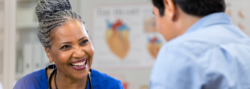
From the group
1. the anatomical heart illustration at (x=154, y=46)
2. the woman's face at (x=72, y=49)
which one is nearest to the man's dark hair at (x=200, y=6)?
the woman's face at (x=72, y=49)

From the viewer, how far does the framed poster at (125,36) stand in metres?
→ 3.11

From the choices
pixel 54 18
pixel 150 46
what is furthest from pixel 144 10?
pixel 54 18

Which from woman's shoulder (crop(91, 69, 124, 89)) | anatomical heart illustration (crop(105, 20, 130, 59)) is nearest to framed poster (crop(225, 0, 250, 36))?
anatomical heart illustration (crop(105, 20, 130, 59))

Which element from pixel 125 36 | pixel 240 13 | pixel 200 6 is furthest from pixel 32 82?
pixel 240 13

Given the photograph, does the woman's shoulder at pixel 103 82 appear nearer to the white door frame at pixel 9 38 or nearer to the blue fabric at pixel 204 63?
the blue fabric at pixel 204 63

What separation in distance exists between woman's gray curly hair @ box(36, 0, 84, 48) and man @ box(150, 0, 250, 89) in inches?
26.8

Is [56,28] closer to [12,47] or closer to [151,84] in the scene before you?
[151,84]

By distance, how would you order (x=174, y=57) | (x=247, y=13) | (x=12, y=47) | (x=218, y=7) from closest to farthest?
(x=174, y=57) < (x=218, y=7) < (x=12, y=47) < (x=247, y=13)

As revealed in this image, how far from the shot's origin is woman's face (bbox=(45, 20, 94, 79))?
1.27 m

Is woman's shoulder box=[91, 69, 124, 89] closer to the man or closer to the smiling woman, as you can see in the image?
the smiling woman

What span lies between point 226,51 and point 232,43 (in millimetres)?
43

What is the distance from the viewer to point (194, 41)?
688 mm

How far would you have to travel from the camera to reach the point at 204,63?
67 cm

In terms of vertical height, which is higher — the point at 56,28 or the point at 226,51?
the point at 56,28
